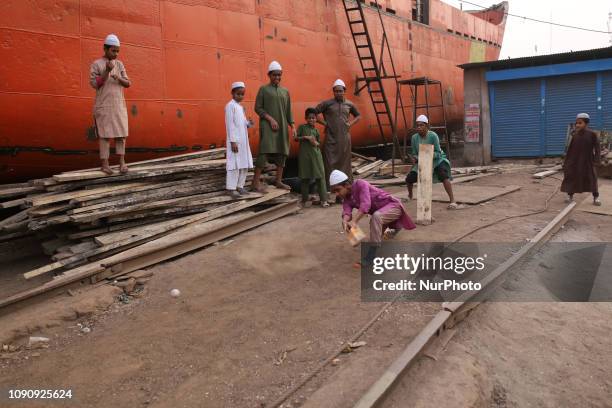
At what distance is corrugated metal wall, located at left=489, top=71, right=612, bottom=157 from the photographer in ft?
41.5

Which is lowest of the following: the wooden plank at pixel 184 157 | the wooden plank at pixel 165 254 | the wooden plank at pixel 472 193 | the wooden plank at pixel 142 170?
the wooden plank at pixel 165 254

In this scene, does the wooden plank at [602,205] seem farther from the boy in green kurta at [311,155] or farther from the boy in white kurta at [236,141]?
the boy in white kurta at [236,141]

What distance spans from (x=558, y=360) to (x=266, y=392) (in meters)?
2.21

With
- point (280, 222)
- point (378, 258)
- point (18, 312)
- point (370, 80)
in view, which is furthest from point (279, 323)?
point (370, 80)

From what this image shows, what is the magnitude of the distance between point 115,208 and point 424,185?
4.03m

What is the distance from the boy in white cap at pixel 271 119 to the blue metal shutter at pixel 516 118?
872 centimetres

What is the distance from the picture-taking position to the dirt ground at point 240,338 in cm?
303

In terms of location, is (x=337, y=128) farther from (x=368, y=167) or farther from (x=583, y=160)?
(x=583, y=160)

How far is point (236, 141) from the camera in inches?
265

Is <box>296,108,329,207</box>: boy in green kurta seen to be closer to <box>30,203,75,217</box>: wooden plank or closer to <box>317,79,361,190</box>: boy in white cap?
<box>317,79,361,190</box>: boy in white cap

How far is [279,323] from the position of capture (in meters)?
3.94

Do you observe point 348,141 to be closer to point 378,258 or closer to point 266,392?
point 378,258


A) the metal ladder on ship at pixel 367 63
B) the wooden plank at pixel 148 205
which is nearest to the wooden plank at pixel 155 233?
the wooden plank at pixel 148 205

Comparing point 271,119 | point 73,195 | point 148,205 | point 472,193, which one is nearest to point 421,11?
point 472,193
